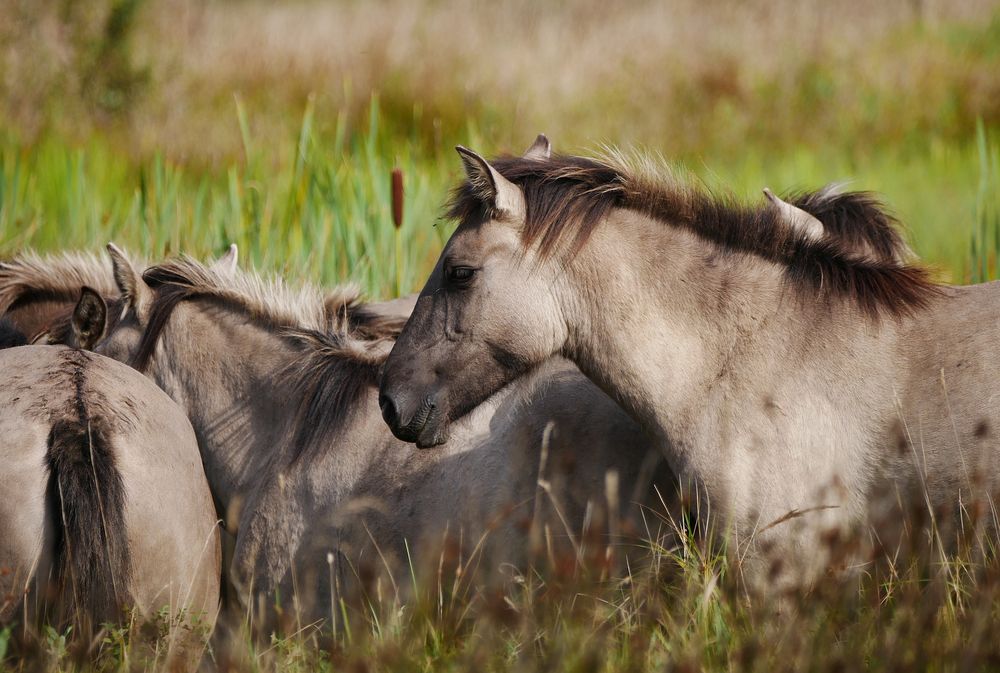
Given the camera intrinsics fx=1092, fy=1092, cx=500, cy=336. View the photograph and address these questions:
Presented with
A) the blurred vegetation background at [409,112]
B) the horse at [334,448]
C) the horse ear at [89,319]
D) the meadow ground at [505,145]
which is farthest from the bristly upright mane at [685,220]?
the blurred vegetation background at [409,112]

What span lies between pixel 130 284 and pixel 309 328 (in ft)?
2.37

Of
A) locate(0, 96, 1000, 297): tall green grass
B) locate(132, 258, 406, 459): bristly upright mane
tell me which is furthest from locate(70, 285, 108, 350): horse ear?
locate(0, 96, 1000, 297): tall green grass

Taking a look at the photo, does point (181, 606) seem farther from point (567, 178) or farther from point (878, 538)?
point (878, 538)

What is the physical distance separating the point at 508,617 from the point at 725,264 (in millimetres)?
1585

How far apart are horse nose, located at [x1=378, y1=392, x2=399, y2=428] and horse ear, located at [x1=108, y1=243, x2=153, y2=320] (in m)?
1.44

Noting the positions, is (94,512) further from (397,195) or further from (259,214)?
(259,214)

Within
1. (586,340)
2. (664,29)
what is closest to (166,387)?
(586,340)

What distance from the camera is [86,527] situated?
3.05 m

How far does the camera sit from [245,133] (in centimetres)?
648

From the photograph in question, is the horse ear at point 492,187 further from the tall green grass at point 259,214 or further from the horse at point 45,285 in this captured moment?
the tall green grass at point 259,214

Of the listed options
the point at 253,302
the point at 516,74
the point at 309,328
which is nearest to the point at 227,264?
the point at 253,302

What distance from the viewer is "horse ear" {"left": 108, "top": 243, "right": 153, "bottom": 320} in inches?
168

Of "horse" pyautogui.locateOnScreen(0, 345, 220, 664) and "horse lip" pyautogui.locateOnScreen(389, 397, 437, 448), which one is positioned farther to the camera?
"horse lip" pyautogui.locateOnScreen(389, 397, 437, 448)

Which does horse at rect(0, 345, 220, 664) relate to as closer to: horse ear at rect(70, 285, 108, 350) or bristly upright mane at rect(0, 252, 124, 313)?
horse ear at rect(70, 285, 108, 350)
